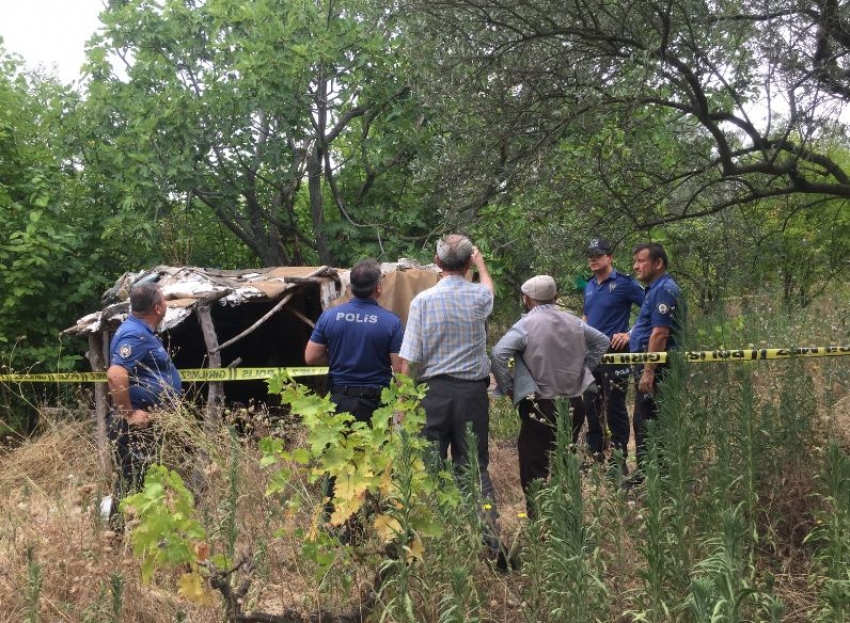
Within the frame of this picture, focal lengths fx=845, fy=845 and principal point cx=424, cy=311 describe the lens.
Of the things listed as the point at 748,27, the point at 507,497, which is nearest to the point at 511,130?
the point at 748,27

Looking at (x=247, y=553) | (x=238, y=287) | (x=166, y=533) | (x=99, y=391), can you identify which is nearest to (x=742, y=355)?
(x=247, y=553)

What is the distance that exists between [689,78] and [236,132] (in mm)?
8331

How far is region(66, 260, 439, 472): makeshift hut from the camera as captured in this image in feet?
28.9

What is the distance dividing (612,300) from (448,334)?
235cm

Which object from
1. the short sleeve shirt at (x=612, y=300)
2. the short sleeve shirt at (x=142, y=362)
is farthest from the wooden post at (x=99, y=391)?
the short sleeve shirt at (x=612, y=300)

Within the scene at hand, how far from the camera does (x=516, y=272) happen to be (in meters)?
12.8

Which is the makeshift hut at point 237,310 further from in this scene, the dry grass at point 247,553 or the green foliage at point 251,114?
the dry grass at point 247,553

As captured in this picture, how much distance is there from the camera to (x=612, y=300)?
6934 mm

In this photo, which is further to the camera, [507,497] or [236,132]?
[236,132]

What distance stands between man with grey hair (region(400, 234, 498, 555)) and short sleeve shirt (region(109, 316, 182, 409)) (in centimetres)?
178

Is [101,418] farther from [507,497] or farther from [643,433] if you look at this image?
[643,433]

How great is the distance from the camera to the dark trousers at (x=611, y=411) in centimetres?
662

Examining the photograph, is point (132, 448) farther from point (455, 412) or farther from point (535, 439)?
point (535, 439)

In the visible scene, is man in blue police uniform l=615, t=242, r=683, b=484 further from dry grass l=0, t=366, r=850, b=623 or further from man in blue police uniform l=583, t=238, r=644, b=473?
dry grass l=0, t=366, r=850, b=623
